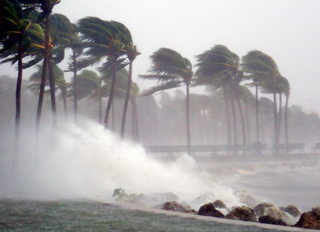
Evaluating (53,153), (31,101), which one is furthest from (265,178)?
(31,101)

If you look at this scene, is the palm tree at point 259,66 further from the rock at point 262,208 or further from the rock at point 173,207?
the rock at point 173,207

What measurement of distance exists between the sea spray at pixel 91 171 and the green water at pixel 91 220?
3889 mm

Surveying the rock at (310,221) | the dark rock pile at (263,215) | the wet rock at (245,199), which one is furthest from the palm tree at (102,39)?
the rock at (310,221)

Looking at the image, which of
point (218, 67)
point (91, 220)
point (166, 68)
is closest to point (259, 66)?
point (218, 67)

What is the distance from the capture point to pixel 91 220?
6.07 meters

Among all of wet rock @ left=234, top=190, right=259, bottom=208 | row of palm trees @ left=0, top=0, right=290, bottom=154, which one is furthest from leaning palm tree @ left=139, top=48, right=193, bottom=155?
wet rock @ left=234, top=190, right=259, bottom=208

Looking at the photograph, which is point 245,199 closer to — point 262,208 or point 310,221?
point 262,208

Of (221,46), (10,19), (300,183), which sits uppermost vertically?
(221,46)

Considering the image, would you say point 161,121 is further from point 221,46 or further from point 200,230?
point 200,230

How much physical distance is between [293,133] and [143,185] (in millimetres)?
83699

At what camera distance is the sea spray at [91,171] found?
13156mm

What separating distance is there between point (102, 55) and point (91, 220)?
724 inches

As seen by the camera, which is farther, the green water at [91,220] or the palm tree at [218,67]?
the palm tree at [218,67]

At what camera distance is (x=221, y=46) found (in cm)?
3503
